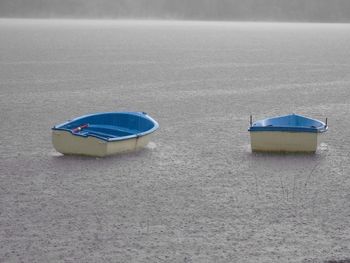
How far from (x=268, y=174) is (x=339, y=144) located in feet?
10.5

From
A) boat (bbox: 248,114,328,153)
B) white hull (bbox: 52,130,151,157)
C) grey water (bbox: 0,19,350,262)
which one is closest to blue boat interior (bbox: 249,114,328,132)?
boat (bbox: 248,114,328,153)

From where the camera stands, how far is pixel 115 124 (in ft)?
52.7

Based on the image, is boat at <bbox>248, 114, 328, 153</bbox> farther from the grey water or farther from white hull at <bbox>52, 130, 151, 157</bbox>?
white hull at <bbox>52, 130, 151, 157</bbox>

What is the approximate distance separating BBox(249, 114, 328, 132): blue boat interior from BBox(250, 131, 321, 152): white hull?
0.09 meters

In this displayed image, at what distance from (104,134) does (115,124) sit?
0.74 meters

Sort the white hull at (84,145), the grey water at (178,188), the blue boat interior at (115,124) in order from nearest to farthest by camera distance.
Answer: the grey water at (178,188) < the white hull at (84,145) < the blue boat interior at (115,124)

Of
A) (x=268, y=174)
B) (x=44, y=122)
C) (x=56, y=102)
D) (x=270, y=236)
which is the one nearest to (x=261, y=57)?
(x=56, y=102)

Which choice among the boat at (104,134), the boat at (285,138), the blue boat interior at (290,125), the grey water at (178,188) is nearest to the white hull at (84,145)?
the boat at (104,134)

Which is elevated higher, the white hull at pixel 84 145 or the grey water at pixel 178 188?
the white hull at pixel 84 145

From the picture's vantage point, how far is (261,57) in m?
45.9

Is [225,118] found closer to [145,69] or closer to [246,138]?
[246,138]

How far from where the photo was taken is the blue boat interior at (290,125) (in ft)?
47.9

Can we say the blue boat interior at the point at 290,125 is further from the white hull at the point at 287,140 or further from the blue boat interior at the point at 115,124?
the blue boat interior at the point at 115,124

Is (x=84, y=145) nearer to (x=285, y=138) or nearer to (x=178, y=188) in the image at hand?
(x=178, y=188)
